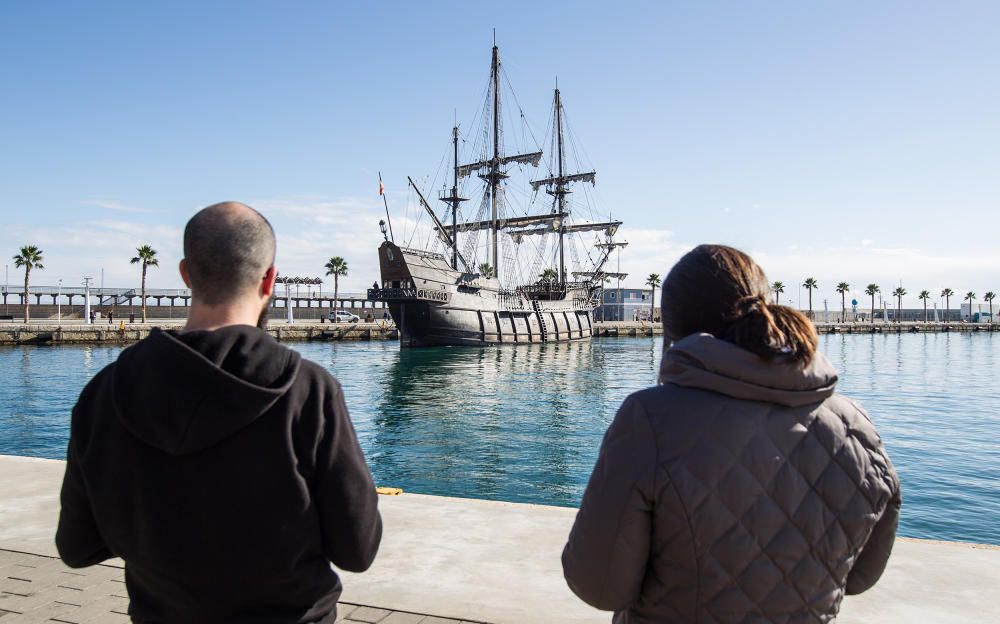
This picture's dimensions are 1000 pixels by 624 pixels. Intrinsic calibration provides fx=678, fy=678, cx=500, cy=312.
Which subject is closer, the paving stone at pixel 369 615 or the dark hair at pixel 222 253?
the dark hair at pixel 222 253

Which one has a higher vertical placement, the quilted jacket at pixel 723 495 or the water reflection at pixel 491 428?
the quilted jacket at pixel 723 495

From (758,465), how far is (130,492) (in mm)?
1643

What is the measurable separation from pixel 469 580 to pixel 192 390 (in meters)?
3.12

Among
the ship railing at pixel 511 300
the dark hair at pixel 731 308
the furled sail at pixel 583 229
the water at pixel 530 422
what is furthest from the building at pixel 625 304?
the dark hair at pixel 731 308

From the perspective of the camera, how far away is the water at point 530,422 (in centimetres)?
1195

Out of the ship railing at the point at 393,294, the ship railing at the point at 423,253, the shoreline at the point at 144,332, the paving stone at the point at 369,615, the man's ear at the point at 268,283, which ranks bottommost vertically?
the shoreline at the point at 144,332

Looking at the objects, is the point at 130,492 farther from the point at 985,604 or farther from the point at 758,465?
the point at 985,604

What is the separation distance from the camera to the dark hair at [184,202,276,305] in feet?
6.31

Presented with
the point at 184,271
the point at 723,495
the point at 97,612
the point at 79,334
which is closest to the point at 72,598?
the point at 97,612

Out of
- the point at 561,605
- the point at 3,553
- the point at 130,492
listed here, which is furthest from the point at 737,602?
the point at 3,553

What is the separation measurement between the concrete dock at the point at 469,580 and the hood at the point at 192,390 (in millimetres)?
2539

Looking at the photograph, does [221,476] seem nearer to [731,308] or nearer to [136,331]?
[731,308]

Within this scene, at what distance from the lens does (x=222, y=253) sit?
6.31 ft

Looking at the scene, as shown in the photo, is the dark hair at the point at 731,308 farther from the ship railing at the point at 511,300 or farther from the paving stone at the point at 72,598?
the ship railing at the point at 511,300
